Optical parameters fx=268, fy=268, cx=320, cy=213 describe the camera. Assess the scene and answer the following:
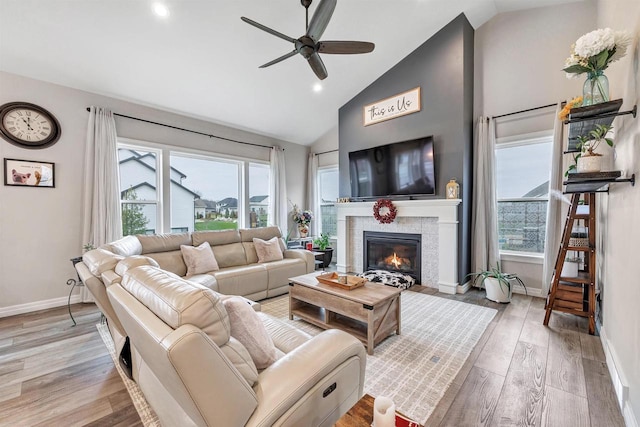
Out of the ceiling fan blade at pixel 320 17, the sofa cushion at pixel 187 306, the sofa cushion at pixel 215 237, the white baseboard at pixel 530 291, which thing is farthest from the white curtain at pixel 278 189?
the sofa cushion at pixel 187 306

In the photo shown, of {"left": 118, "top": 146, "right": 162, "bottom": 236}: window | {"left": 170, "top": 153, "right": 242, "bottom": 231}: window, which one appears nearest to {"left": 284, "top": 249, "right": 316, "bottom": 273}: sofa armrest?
{"left": 170, "top": 153, "right": 242, "bottom": 231}: window

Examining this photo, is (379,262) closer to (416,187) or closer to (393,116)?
(416,187)

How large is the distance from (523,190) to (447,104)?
5.45ft

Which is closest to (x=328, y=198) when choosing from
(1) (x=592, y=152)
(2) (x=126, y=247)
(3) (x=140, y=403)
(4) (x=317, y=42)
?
(4) (x=317, y=42)

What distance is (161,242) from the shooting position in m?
3.55

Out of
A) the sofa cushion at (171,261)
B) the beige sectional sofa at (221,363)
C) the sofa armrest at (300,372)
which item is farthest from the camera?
the sofa cushion at (171,261)

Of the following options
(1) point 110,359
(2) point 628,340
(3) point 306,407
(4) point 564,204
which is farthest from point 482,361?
(1) point 110,359

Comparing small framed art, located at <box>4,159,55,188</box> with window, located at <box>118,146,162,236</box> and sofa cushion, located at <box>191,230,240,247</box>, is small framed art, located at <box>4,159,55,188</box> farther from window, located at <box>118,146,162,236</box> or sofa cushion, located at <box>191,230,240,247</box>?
sofa cushion, located at <box>191,230,240,247</box>

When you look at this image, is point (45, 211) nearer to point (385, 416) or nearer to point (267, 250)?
point (267, 250)

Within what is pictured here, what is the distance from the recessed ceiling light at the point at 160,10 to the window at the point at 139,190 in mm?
2059

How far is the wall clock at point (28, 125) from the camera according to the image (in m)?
3.16

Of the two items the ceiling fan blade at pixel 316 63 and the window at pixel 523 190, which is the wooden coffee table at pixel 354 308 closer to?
the ceiling fan blade at pixel 316 63

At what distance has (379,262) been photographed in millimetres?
4867

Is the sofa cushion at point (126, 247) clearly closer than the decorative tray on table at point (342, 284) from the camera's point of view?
Yes
